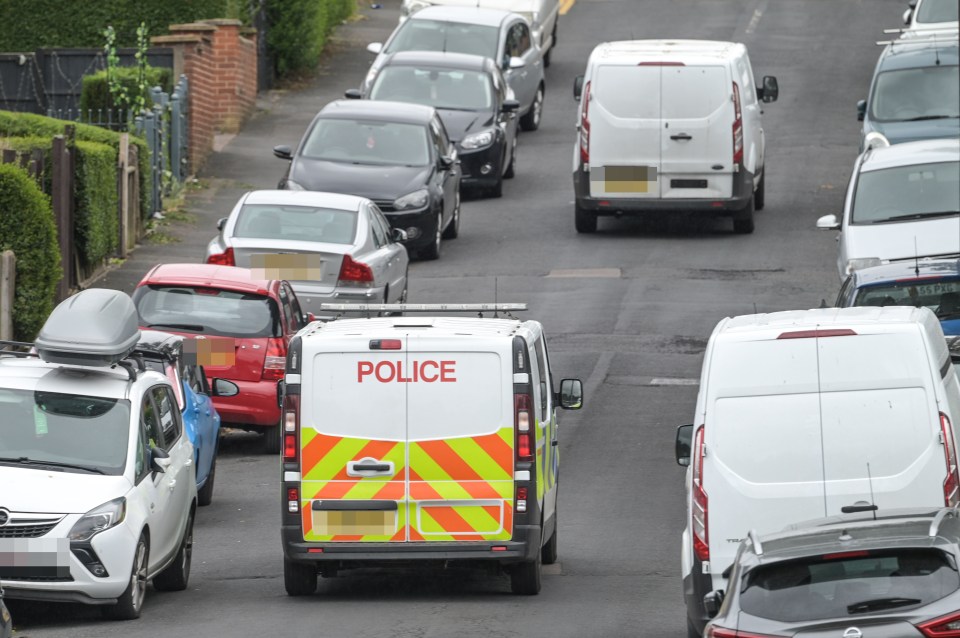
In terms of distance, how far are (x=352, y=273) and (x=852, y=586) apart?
43.5 feet

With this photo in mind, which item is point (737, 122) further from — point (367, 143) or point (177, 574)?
point (177, 574)

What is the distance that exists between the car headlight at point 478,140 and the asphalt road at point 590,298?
95 centimetres

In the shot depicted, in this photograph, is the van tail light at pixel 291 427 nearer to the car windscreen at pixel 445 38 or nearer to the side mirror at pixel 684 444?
the side mirror at pixel 684 444

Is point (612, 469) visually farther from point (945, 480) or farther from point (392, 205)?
point (392, 205)

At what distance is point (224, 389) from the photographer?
674 inches

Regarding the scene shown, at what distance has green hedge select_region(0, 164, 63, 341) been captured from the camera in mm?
20375

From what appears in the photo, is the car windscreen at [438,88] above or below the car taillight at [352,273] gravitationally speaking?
below

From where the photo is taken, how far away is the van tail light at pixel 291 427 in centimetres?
1282

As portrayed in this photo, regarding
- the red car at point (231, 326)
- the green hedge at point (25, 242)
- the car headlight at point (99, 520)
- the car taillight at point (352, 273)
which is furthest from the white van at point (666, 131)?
the car headlight at point (99, 520)

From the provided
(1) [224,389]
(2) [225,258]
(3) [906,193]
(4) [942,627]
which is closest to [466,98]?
(3) [906,193]

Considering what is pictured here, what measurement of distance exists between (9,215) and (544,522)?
29.1 feet

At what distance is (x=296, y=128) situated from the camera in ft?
110

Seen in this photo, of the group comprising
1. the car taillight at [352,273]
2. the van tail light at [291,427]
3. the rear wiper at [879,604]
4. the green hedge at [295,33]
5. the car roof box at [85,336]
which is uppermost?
the rear wiper at [879,604]

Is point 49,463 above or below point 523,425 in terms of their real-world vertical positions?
below
